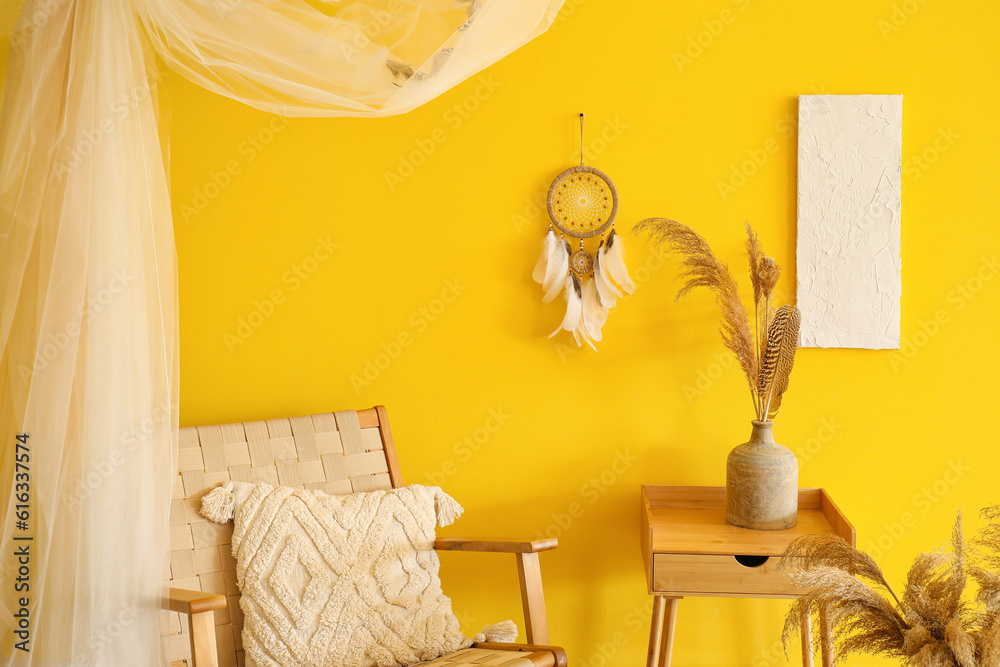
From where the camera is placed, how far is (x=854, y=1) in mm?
2232

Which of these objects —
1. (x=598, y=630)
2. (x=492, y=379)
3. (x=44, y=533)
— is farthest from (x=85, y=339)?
(x=598, y=630)

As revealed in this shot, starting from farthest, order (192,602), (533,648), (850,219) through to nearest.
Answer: (850,219) → (533,648) → (192,602)

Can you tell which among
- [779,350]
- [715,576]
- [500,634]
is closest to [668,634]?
[715,576]

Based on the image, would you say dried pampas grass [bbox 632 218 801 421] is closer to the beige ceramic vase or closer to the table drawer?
the beige ceramic vase

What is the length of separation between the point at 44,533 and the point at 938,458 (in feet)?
7.43

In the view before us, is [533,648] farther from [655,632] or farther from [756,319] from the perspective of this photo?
[756,319]

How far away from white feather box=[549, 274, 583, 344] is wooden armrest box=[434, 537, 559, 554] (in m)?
0.66

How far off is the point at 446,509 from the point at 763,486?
838 mm

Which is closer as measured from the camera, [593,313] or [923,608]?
[923,608]

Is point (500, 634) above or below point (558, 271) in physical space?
below

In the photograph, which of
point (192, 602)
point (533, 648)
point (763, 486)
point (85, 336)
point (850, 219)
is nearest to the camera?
point (85, 336)

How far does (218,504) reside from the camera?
6.18 ft

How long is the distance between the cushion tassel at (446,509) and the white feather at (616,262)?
80cm

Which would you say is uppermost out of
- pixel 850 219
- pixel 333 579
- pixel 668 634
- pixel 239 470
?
pixel 850 219
